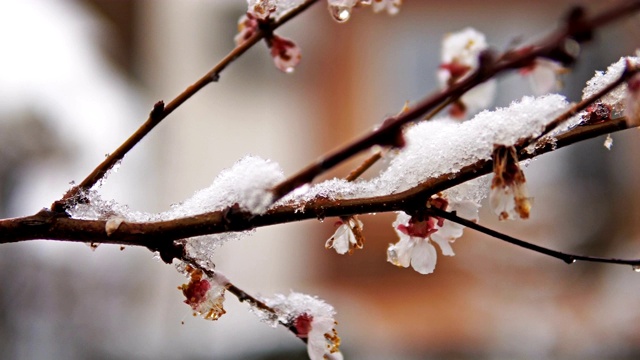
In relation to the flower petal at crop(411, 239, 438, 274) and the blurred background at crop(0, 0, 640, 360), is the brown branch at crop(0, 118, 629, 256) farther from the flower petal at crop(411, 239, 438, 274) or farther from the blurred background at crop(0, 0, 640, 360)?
the blurred background at crop(0, 0, 640, 360)

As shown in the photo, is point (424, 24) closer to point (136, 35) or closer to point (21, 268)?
point (136, 35)

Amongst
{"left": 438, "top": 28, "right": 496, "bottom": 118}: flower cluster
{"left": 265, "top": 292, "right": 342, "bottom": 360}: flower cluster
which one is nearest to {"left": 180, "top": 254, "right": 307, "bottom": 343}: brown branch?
{"left": 265, "top": 292, "right": 342, "bottom": 360}: flower cluster

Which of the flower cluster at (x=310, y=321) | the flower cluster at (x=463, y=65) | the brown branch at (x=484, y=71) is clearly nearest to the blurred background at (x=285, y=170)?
the flower cluster at (x=463, y=65)

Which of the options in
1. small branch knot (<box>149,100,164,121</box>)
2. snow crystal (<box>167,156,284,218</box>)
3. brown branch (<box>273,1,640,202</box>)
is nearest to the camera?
brown branch (<box>273,1,640,202</box>)

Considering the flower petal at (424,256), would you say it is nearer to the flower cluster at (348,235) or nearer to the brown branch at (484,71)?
the flower cluster at (348,235)

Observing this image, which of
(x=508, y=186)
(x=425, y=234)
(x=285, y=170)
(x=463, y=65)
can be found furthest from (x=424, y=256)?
(x=285, y=170)
